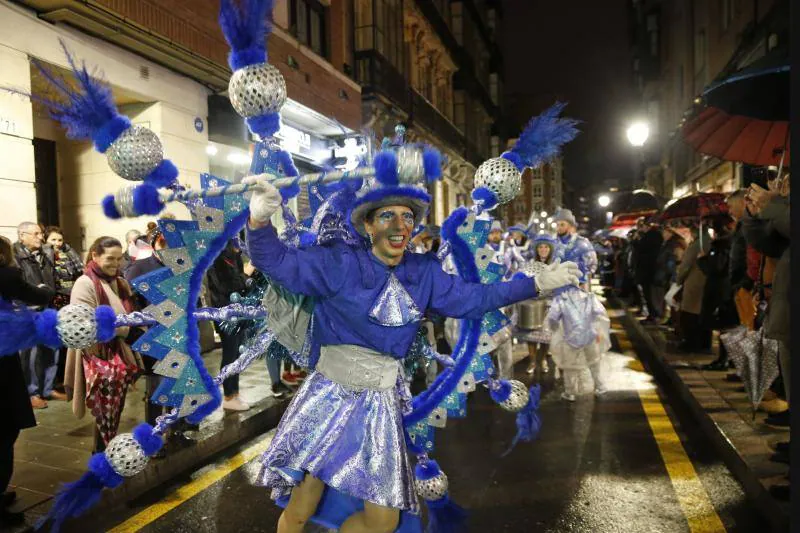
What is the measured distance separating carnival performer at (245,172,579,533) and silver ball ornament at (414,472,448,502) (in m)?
0.38

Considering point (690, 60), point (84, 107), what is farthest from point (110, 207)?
point (690, 60)

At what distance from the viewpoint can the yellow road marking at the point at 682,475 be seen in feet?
12.0

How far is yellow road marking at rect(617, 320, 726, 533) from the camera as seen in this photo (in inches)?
145

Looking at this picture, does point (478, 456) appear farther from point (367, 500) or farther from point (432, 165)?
point (432, 165)

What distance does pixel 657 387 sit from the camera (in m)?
7.29

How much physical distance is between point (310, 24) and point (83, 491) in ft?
43.8

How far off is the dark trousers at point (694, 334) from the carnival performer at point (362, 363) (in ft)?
23.0

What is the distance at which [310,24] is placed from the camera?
45.6ft

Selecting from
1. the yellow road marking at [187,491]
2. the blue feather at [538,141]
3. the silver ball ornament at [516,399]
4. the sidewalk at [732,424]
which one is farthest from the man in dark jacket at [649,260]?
the blue feather at [538,141]

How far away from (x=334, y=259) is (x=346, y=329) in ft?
1.08

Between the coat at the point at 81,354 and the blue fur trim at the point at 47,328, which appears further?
the coat at the point at 81,354

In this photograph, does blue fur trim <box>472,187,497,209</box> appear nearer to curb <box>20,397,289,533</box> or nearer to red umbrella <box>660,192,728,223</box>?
curb <box>20,397,289,533</box>

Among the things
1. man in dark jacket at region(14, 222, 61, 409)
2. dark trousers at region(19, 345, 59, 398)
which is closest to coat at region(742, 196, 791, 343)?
man in dark jacket at region(14, 222, 61, 409)

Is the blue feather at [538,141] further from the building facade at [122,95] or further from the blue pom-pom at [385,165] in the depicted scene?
the building facade at [122,95]
